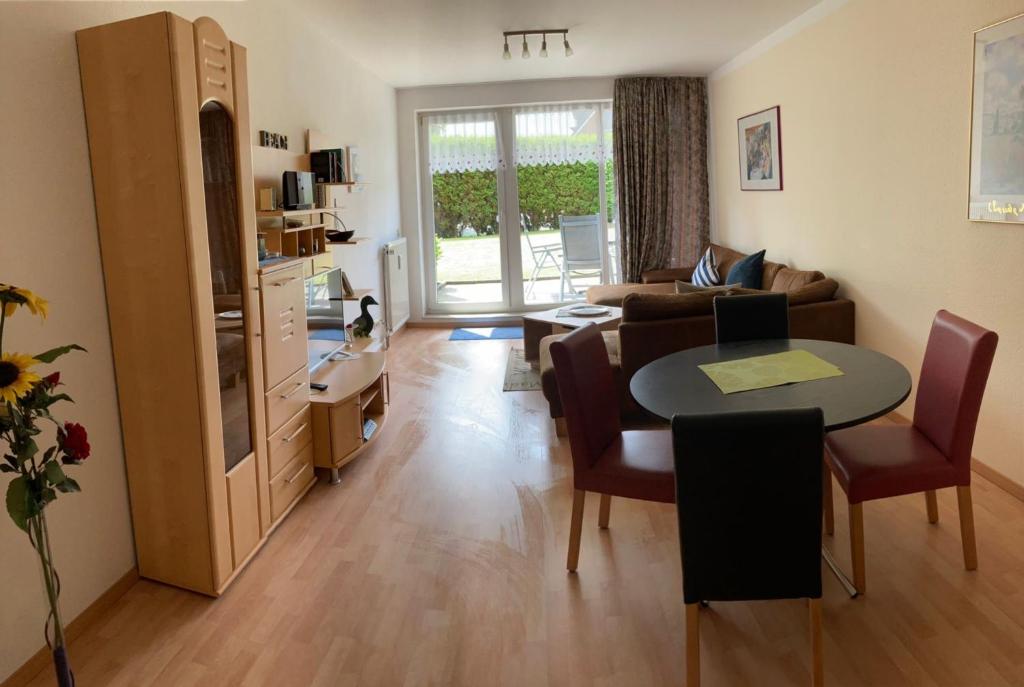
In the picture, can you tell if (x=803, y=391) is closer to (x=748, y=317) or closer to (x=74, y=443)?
(x=748, y=317)

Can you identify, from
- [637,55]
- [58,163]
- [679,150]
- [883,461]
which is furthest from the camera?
[679,150]

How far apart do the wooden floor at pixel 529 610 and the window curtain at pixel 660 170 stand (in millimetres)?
4680

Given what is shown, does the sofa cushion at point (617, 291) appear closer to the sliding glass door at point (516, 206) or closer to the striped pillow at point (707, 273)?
the striped pillow at point (707, 273)

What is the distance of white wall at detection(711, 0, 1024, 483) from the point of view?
340 centimetres

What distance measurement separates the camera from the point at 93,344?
2.58 m

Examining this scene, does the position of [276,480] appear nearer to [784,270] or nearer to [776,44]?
[784,270]

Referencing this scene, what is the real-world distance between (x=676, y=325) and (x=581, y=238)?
4.05m

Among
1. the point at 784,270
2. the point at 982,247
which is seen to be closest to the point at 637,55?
the point at 784,270

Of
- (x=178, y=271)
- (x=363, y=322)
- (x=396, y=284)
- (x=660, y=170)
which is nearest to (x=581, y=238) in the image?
(x=660, y=170)

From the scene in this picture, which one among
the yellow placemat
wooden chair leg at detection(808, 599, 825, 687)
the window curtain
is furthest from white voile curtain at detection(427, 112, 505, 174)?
wooden chair leg at detection(808, 599, 825, 687)

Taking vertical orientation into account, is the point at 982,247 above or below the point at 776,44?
below

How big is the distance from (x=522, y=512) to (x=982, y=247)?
2.35 meters

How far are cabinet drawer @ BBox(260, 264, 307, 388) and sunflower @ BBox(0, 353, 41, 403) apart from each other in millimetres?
1359

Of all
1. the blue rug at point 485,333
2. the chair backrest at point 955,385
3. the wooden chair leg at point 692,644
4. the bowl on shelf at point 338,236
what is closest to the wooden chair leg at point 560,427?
the bowl on shelf at point 338,236
